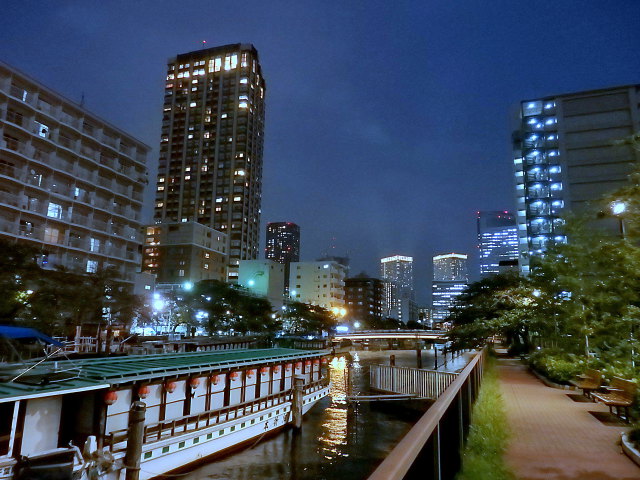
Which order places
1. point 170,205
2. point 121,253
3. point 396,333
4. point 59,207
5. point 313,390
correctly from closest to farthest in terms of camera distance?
point 313,390 → point 59,207 → point 121,253 → point 396,333 → point 170,205

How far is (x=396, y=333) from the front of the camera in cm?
9100

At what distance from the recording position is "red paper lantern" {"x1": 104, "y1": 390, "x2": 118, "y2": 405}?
575 inches

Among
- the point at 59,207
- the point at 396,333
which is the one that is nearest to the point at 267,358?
the point at 59,207

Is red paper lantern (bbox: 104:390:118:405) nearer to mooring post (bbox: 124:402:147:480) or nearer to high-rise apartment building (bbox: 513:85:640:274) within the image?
mooring post (bbox: 124:402:147:480)

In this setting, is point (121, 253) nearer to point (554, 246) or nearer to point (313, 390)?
point (313, 390)

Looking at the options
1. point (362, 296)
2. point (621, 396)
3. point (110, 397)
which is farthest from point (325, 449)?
point (362, 296)

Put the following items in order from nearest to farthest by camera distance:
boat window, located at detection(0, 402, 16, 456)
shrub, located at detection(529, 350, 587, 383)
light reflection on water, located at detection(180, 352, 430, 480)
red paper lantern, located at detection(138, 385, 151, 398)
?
boat window, located at detection(0, 402, 16, 456), red paper lantern, located at detection(138, 385, 151, 398), light reflection on water, located at detection(180, 352, 430, 480), shrub, located at detection(529, 350, 587, 383)

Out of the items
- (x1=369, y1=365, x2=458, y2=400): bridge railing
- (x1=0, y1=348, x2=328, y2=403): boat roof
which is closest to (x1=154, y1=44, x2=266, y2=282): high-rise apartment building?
(x1=369, y1=365, x2=458, y2=400): bridge railing

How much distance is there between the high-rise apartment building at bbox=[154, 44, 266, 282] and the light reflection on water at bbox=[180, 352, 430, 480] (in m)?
98.2

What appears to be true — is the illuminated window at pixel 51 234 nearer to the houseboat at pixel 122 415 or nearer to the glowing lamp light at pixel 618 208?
the houseboat at pixel 122 415

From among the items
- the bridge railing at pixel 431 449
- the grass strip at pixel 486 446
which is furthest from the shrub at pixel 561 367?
the bridge railing at pixel 431 449

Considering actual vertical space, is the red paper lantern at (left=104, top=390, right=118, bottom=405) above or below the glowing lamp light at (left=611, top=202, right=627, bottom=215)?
below

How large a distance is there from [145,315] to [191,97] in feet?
333

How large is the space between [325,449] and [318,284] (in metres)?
103
